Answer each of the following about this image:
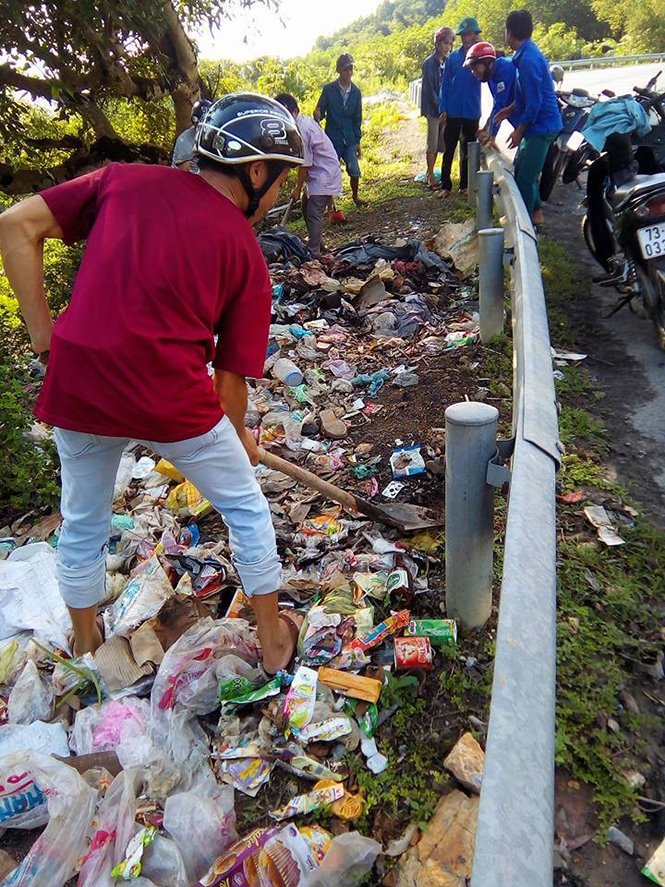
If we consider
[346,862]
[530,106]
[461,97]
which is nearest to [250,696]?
[346,862]

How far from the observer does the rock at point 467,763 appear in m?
2.03

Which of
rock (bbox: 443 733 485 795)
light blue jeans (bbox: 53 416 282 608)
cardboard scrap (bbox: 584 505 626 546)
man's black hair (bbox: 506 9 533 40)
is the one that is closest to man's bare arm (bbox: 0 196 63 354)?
light blue jeans (bbox: 53 416 282 608)

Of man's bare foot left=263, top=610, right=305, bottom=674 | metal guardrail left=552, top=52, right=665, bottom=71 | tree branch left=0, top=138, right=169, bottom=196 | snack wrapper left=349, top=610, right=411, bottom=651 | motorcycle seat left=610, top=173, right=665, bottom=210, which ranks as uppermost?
tree branch left=0, top=138, right=169, bottom=196

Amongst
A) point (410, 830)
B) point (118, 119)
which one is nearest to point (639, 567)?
point (410, 830)

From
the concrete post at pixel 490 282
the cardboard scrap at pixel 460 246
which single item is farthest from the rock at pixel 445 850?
the cardboard scrap at pixel 460 246

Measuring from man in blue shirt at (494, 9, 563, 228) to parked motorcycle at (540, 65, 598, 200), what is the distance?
786mm

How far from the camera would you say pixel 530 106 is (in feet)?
19.9

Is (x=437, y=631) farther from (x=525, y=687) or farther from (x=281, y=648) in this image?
(x=525, y=687)

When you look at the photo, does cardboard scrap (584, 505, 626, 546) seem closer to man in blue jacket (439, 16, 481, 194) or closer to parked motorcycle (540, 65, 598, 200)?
parked motorcycle (540, 65, 598, 200)

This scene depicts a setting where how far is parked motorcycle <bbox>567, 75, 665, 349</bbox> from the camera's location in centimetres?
413

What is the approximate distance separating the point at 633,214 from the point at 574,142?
3259 millimetres

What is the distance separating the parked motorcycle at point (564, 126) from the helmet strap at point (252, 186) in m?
5.81

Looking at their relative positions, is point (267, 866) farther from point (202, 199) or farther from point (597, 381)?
point (597, 381)

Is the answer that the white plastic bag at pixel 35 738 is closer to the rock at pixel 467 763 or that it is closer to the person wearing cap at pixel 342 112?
the rock at pixel 467 763
